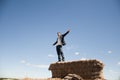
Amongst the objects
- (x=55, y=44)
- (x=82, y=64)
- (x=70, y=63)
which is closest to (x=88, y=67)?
(x=82, y=64)

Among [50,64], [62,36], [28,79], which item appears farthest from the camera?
[62,36]

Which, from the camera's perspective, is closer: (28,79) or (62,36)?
(28,79)

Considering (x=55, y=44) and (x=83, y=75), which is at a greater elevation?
(x=55, y=44)

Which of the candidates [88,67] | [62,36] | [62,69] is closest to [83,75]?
[88,67]

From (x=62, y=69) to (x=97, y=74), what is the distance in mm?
2656

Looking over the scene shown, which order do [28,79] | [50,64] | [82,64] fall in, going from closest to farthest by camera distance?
[28,79], [82,64], [50,64]

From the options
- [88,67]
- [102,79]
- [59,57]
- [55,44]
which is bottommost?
[102,79]

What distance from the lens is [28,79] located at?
12.8 metres

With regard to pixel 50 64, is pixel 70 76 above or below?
below

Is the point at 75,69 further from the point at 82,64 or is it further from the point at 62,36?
the point at 62,36

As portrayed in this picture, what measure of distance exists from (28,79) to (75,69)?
3.23 metres

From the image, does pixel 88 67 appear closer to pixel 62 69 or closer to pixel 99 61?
pixel 99 61

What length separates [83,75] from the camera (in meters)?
13.5

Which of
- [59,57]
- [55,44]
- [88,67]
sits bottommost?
[88,67]
